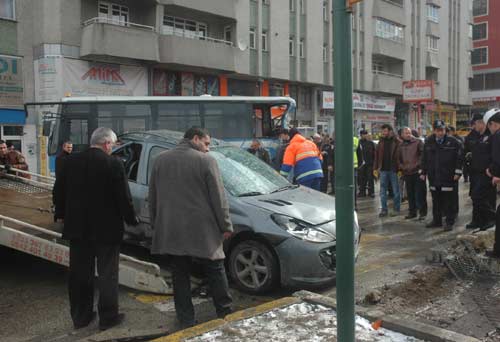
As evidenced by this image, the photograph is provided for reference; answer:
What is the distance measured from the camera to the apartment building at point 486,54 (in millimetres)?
55781

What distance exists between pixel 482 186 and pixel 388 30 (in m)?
32.5

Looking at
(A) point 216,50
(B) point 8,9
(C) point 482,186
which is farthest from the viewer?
(A) point 216,50

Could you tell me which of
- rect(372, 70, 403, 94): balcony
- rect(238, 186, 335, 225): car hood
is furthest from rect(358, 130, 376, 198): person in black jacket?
rect(372, 70, 403, 94): balcony

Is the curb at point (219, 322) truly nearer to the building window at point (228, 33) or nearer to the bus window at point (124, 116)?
the bus window at point (124, 116)

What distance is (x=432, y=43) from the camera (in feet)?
142

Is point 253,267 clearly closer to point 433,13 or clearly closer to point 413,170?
point 413,170

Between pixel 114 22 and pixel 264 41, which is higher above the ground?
pixel 264 41

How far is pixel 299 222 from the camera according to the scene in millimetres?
5270

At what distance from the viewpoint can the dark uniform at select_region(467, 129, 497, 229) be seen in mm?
7953

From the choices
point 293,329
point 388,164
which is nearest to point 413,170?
point 388,164

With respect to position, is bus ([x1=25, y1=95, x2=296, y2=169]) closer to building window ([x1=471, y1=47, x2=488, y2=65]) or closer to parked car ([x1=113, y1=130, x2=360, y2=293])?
parked car ([x1=113, y1=130, x2=360, y2=293])

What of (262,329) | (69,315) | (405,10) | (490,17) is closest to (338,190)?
(262,329)

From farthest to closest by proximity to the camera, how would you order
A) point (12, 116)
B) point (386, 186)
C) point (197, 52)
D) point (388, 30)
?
point (388, 30)
point (197, 52)
point (12, 116)
point (386, 186)

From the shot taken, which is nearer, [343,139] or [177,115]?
[343,139]
